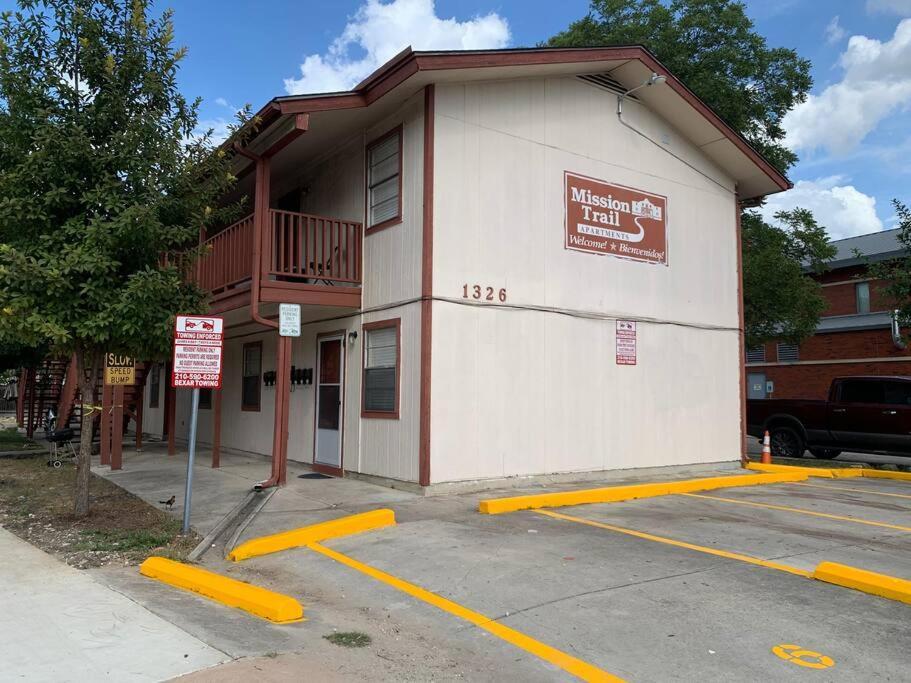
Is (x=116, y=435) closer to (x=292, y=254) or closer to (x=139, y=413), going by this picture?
(x=139, y=413)

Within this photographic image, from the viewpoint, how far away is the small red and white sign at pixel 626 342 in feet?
41.1

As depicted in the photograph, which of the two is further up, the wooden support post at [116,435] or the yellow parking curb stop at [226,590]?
the wooden support post at [116,435]

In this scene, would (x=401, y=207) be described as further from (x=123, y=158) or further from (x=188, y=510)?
(x=188, y=510)

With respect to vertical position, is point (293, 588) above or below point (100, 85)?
below

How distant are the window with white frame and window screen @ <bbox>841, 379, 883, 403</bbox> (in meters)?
11.5

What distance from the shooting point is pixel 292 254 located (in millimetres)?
11227

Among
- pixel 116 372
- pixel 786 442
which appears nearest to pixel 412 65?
pixel 116 372

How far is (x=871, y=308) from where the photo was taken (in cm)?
2872

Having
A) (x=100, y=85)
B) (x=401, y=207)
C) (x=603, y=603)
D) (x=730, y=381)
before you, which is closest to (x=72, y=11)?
(x=100, y=85)

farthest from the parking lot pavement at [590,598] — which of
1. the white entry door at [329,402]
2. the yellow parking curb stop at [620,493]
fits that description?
the white entry door at [329,402]

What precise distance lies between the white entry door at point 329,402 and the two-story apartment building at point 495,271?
44 millimetres

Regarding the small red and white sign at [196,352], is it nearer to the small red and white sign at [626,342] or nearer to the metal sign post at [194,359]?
the metal sign post at [194,359]

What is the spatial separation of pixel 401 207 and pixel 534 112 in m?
2.87

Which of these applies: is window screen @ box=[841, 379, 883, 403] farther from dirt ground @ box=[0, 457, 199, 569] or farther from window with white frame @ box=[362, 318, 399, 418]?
dirt ground @ box=[0, 457, 199, 569]
